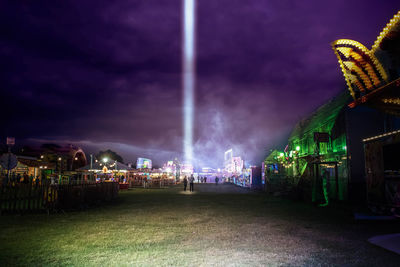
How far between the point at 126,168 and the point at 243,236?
100ft

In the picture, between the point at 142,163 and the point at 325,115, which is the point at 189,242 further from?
the point at 142,163

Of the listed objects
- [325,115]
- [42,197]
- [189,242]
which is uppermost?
[325,115]

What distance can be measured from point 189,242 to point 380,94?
21.4 ft

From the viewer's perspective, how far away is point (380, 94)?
24.4 ft

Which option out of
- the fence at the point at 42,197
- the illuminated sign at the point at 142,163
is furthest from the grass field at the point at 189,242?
the illuminated sign at the point at 142,163

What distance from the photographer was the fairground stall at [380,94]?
266 inches

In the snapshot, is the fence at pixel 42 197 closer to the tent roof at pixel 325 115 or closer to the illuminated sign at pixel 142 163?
the tent roof at pixel 325 115

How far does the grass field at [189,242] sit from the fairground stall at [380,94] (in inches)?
89.2

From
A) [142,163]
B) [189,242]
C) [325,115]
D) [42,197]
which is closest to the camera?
[189,242]

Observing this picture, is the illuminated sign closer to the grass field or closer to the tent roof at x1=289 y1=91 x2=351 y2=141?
the tent roof at x1=289 y1=91 x2=351 y2=141

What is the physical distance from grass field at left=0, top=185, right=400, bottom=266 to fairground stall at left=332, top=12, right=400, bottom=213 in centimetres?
227

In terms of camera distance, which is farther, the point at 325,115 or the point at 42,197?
the point at 325,115

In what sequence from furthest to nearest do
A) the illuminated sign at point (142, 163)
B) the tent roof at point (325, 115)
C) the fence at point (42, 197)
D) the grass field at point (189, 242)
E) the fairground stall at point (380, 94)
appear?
1. the illuminated sign at point (142, 163)
2. the tent roof at point (325, 115)
3. the fence at point (42, 197)
4. the fairground stall at point (380, 94)
5. the grass field at point (189, 242)

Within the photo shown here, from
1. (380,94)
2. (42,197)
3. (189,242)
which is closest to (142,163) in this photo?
(42,197)
